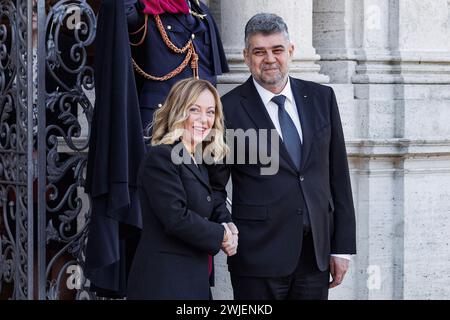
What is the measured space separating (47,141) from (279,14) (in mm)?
1602

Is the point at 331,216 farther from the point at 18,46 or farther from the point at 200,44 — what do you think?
the point at 18,46

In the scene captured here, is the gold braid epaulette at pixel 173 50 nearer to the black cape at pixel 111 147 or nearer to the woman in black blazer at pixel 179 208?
the black cape at pixel 111 147

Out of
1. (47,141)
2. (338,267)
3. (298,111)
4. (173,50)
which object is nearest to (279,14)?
(173,50)

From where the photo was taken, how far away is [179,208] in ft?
14.1

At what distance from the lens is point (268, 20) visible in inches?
187

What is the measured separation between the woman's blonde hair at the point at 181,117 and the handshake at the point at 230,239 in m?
0.31

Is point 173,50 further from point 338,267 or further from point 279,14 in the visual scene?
point 338,267

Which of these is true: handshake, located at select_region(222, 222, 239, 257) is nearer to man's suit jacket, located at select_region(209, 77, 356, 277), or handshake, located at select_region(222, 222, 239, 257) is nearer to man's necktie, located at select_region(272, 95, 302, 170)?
man's suit jacket, located at select_region(209, 77, 356, 277)

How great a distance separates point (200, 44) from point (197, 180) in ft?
4.92

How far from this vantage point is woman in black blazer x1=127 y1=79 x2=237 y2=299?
4.32m

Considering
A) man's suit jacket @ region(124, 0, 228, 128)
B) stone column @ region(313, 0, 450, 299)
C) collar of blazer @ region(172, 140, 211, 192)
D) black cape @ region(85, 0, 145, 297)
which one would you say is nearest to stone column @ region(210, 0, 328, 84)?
stone column @ region(313, 0, 450, 299)

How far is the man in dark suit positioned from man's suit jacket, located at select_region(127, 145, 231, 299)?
0.35 metres

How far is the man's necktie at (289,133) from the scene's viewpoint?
4820mm

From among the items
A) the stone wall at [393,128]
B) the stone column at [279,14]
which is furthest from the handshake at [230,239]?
the stone wall at [393,128]
